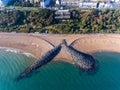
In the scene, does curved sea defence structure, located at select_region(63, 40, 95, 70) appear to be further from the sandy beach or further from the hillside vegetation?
the hillside vegetation

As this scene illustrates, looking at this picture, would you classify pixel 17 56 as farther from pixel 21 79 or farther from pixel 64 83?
pixel 64 83

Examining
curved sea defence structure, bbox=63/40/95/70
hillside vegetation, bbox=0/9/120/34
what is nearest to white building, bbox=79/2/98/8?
hillside vegetation, bbox=0/9/120/34

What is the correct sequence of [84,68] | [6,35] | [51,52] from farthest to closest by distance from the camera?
[6,35] → [51,52] → [84,68]

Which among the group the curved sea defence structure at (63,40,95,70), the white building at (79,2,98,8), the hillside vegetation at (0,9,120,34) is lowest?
the curved sea defence structure at (63,40,95,70)

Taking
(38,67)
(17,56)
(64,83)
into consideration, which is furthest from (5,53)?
(64,83)

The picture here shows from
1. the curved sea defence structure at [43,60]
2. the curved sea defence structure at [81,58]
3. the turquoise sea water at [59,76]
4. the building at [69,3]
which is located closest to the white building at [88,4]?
the building at [69,3]

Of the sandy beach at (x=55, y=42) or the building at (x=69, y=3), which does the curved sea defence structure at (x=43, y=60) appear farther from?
the building at (x=69, y=3)
